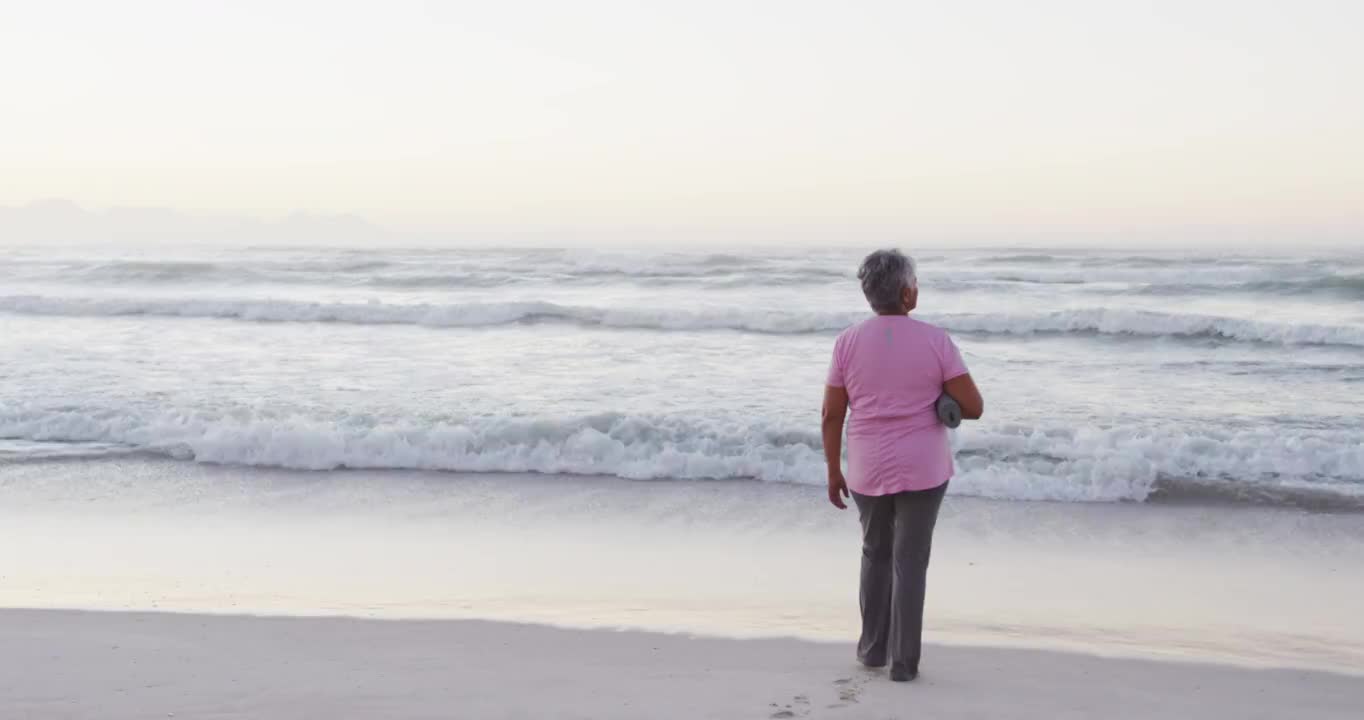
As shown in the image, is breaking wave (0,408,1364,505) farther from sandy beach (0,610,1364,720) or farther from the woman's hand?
the woman's hand

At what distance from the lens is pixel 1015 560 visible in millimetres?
6492

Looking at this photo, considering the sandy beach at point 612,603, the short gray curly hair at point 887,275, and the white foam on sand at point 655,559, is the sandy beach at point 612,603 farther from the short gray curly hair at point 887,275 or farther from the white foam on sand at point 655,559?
the short gray curly hair at point 887,275

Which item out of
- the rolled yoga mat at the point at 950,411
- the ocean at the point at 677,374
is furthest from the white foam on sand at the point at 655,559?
the rolled yoga mat at the point at 950,411

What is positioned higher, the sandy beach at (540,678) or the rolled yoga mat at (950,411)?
the rolled yoga mat at (950,411)

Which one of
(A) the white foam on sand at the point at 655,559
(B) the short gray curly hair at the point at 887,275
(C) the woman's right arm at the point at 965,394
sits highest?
(B) the short gray curly hair at the point at 887,275

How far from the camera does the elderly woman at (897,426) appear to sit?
4.11 m

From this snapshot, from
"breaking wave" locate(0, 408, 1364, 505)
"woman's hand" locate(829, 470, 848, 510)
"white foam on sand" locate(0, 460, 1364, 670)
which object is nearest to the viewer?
"woman's hand" locate(829, 470, 848, 510)

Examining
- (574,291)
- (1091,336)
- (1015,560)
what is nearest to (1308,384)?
(1091,336)

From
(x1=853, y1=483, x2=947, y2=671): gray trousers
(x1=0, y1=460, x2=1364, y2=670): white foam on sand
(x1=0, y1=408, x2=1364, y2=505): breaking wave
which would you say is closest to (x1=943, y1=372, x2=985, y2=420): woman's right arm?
(x1=853, y1=483, x2=947, y2=671): gray trousers

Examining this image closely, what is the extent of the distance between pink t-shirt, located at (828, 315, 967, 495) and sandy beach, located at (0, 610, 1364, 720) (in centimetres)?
76

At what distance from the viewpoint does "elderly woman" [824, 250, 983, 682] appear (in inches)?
162

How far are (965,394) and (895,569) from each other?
687 mm

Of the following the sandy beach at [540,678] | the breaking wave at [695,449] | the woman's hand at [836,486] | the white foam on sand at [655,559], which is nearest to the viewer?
the sandy beach at [540,678]

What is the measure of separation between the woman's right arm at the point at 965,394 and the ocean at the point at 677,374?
4.34 m
